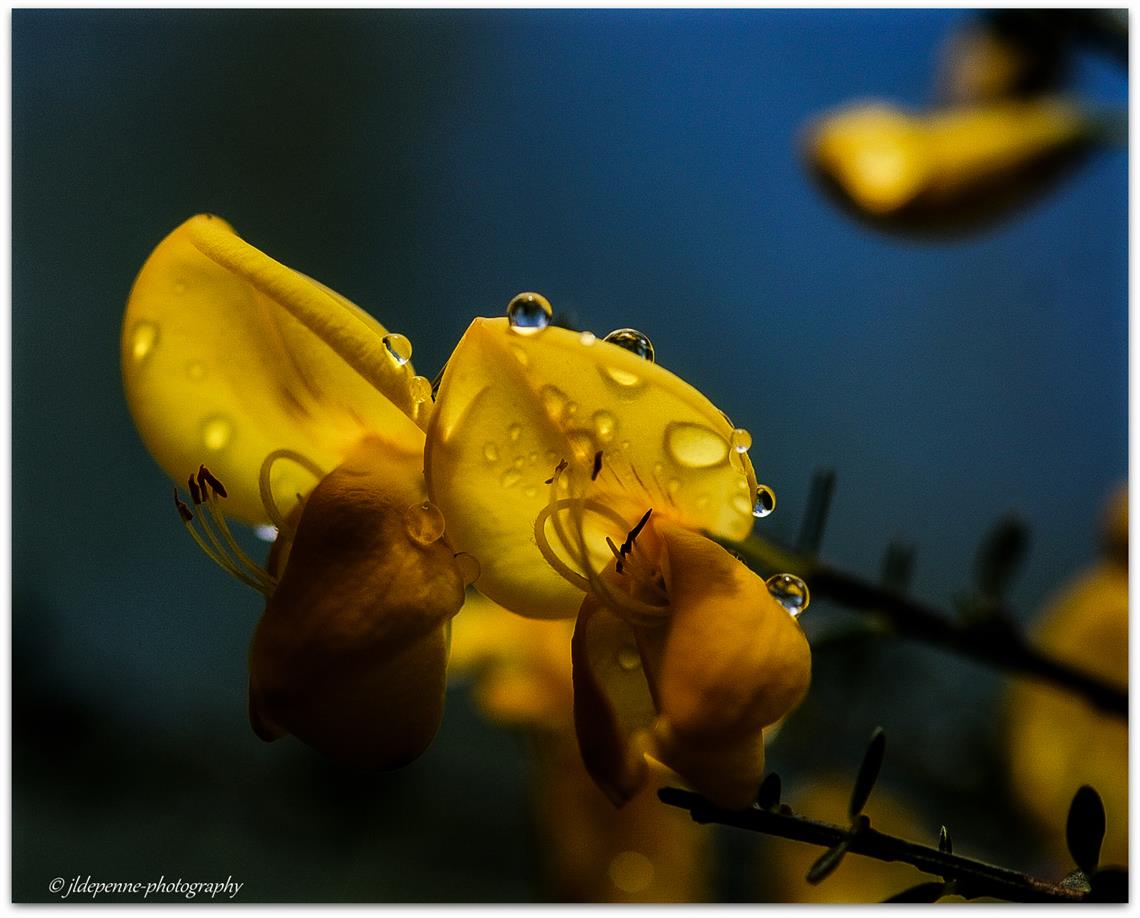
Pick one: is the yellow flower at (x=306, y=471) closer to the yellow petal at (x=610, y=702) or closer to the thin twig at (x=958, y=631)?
the yellow petal at (x=610, y=702)

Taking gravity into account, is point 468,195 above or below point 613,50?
below

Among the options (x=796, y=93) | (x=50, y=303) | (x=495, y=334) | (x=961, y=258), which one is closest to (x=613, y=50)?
(x=796, y=93)

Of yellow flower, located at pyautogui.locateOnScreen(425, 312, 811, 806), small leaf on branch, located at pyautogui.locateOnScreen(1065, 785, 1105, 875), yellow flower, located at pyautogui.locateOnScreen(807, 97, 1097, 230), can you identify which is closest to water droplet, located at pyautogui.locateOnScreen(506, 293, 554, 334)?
yellow flower, located at pyautogui.locateOnScreen(425, 312, 811, 806)

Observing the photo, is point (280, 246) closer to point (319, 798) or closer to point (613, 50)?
point (613, 50)

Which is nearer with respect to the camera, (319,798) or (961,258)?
(319,798)

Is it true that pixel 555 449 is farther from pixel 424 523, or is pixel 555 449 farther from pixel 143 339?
pixel 143 339

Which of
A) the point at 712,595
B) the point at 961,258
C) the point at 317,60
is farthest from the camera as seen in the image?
the point at 961,258

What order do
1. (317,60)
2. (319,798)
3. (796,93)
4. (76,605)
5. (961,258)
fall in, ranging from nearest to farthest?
(319,798)
(76,605)
(796,93)
(317,60)
(961,258)

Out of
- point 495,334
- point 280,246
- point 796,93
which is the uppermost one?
point 796,93
